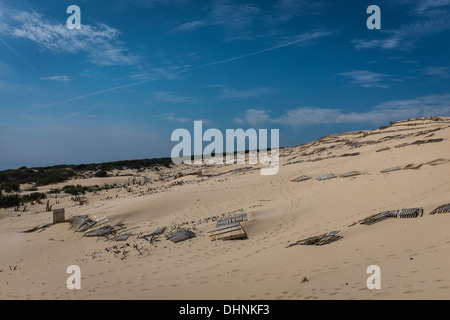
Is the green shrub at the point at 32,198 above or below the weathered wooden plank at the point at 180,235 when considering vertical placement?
above

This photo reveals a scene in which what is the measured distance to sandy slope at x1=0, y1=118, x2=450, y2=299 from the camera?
22.4 feet

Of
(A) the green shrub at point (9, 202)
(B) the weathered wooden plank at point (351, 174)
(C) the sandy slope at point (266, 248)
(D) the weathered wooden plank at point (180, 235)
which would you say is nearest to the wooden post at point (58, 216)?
(C) the sandy slope at point (266, 248)

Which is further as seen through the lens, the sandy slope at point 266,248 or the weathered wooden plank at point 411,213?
the weathered wooden plank at point 411,213

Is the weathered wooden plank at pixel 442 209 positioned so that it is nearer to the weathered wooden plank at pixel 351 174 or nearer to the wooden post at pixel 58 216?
the weathered wooden plank at pixel 351 174

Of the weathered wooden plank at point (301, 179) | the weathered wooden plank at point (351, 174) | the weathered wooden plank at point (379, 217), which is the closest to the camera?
the weathered wooden plank at point (379, 217)

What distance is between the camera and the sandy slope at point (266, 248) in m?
6.83

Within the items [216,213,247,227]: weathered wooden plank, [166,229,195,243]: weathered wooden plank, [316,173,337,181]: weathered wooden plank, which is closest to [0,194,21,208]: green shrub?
[166,229,195,243]: weathered wooden plank

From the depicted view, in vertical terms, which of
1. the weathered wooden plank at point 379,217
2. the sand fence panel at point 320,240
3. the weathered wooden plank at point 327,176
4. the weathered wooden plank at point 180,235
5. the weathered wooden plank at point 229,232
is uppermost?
the weathered wooden plank at point 327,176

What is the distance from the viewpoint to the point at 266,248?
10477 mm

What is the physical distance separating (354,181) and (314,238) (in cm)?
957

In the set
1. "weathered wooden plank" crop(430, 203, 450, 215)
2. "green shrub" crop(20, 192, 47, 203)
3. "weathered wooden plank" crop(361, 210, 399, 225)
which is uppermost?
"weathered wooden plank" crop(430, 203, 450, 215)

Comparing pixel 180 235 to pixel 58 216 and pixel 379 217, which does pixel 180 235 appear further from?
pixel 58 216

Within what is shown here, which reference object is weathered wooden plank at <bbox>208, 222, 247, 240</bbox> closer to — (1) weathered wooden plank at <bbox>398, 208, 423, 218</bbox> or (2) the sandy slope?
(2) the sandy slope
